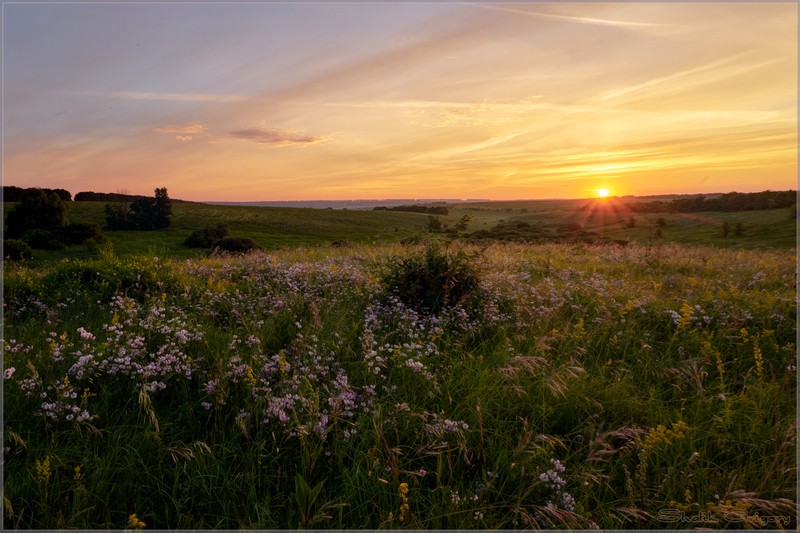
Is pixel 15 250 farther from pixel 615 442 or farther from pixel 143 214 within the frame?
pixel 615 442

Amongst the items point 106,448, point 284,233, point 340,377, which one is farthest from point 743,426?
point 284,233

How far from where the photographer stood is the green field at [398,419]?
9.52 ft

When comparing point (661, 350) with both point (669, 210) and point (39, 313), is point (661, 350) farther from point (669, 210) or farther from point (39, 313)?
point (669, 210)

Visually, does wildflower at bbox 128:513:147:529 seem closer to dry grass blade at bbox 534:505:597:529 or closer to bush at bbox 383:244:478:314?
dry grass blade at bbox 534:505:597:529

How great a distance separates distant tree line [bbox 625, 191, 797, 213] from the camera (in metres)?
78.6

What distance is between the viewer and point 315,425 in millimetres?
3326

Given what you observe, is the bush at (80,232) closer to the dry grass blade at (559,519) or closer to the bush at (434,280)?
the bush at (434,280)

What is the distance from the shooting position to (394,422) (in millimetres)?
3510

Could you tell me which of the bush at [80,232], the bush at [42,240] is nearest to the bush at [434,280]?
the bush at [42,240]

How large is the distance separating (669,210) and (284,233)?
86.6 metres

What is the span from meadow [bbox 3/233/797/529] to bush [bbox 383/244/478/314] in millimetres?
236

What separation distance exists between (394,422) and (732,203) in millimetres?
111773

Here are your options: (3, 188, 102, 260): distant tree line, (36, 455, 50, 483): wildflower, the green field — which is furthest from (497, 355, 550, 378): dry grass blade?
(3, 188, 102, 260): distant tree line

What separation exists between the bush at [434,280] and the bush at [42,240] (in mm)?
55922
